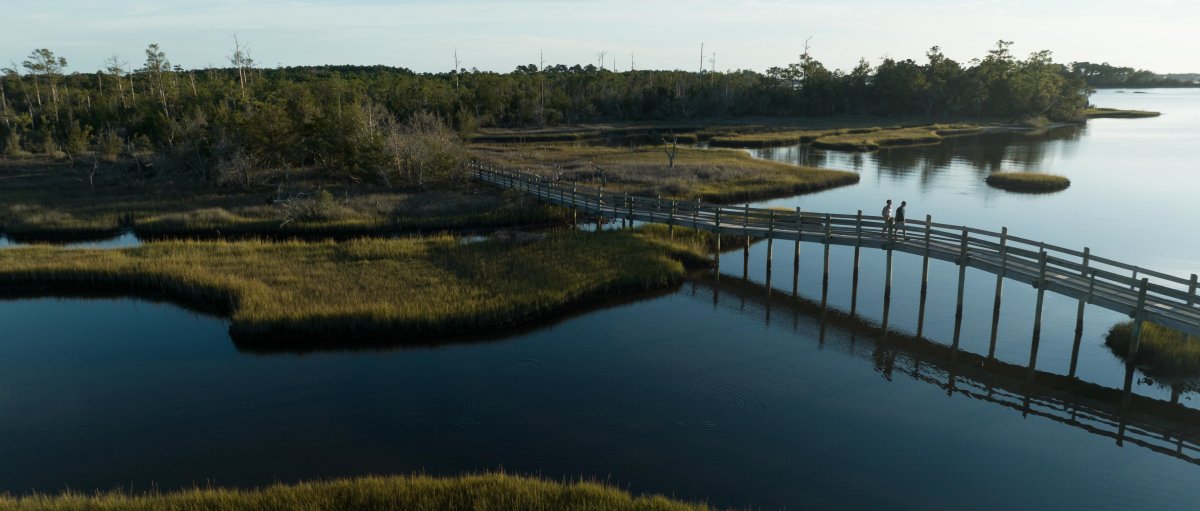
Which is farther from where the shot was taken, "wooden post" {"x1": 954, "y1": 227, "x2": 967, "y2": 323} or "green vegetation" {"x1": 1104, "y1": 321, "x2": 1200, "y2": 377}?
"wooden post" {"x1": 954, "y1": 227, "x2": 967, "y2": 323}

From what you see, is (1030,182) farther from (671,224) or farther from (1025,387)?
(1025,387)

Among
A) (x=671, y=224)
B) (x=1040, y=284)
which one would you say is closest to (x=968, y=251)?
(x=1040, y=284)

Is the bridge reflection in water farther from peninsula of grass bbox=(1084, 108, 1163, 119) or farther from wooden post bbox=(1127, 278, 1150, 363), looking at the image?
peninsula of grass bbox=(1084, 108, 1163, 119)

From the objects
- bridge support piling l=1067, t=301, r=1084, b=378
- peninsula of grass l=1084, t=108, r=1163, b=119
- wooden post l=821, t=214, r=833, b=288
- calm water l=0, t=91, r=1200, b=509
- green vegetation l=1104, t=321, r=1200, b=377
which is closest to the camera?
calm water l=0, t=91, r=1200, b=509

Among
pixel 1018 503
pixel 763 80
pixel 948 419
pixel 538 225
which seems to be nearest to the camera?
pixel 1018 503

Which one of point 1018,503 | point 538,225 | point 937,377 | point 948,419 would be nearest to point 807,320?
point 937,377

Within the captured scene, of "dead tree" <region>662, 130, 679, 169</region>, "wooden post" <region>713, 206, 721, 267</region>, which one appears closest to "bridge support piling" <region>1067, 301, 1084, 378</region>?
"wooden post" <region>713, 206, 721, 267</region>

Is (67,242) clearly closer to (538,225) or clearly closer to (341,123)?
(341,123)
